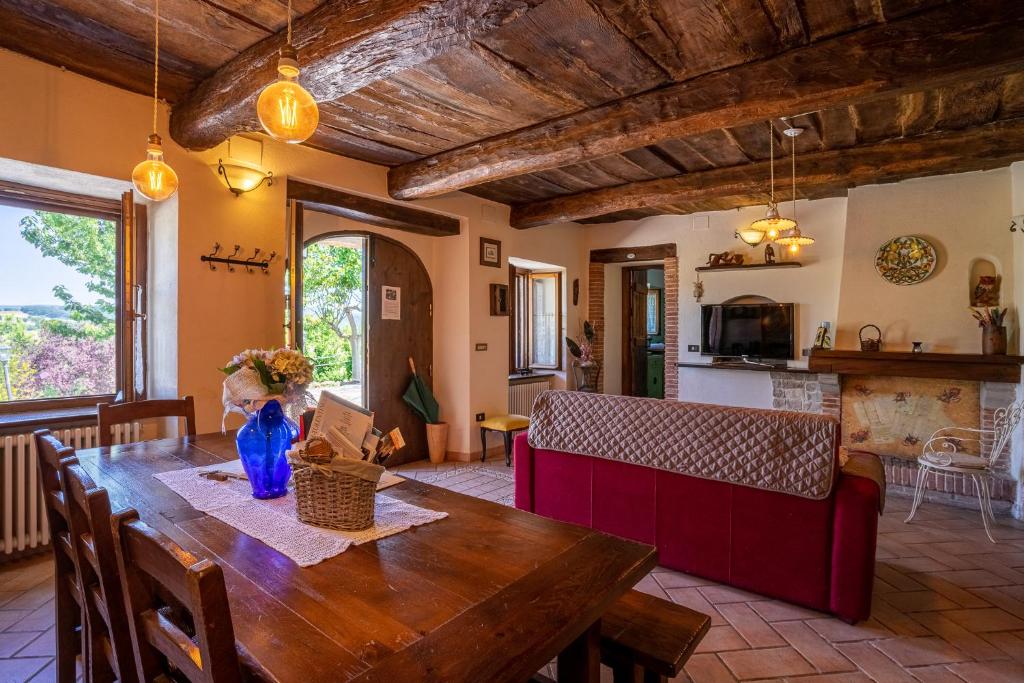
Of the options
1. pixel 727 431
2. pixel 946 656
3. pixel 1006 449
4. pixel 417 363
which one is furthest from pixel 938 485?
pixel 417 363

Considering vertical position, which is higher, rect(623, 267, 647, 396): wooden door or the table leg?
rect(623, 267, 647, 396): wooden door

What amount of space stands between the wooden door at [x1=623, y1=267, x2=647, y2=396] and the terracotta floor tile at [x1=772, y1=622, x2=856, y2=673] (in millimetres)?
5093

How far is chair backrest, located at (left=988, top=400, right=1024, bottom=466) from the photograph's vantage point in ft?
11.5

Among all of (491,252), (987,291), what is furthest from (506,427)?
(987,291)

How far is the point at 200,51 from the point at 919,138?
4.70 metres

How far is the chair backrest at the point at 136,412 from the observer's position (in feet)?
7.59

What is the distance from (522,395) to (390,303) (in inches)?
87.1

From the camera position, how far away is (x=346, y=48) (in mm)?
2131

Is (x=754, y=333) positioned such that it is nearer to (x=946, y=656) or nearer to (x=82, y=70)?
(x=946, y=656)

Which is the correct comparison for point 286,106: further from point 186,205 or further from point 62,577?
point 186,205

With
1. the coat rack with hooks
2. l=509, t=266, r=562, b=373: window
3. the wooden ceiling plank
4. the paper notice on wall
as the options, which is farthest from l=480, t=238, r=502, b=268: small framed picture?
the wooden ceiling plank

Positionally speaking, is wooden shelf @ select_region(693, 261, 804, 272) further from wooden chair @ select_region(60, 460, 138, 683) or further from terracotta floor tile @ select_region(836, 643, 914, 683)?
wooden chair @ select_region(60, 460, 138, 683)

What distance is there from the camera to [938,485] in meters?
4.14

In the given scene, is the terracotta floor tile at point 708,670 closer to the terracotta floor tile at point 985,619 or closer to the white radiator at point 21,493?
the terracotta floor tile at point 985,619
